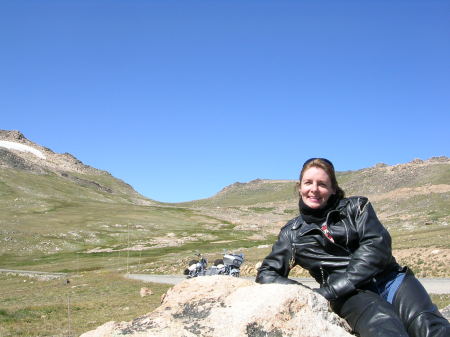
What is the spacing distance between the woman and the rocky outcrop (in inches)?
11.3

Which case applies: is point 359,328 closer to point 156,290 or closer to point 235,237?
point 156,290

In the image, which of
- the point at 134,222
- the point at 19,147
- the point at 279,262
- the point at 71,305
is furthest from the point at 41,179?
the point at 279,262

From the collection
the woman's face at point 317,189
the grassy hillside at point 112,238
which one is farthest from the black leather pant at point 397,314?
the grassy hillside at point 112,238

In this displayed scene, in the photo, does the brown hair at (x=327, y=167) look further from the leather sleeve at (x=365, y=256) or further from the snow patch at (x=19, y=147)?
the snow patch at (x=19, y=147)

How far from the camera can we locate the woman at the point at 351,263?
14.6 feet

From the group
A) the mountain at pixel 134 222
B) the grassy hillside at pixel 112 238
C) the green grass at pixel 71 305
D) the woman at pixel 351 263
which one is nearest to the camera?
the woman at pixel 351 263

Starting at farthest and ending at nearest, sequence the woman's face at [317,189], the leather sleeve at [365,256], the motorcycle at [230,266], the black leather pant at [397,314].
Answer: the motorcycle at [230,266]
the woman's face at [317,189]
the leather sleeve at [365,256]
the black leather pant at [397,314]

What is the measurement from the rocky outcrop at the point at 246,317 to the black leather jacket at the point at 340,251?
401 mm

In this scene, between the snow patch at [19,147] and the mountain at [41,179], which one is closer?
the mountain at [41,179]

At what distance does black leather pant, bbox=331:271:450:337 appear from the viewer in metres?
4.30

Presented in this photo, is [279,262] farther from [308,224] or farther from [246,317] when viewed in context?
[246,317]

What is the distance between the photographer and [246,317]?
14.4 feet

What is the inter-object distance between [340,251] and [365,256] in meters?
0.38

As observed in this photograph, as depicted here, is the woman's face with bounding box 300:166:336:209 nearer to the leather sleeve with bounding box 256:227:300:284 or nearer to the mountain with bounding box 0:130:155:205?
the leather sleeve with bounding box 256:227:300:284
